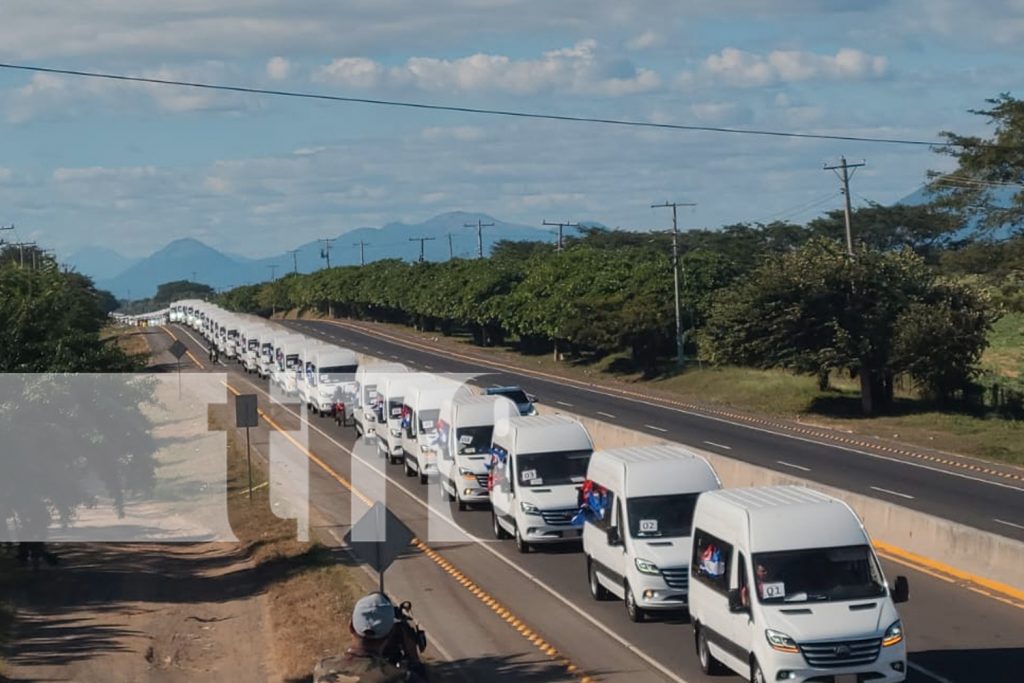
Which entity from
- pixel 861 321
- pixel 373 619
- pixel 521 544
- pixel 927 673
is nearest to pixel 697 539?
pixel 927 673

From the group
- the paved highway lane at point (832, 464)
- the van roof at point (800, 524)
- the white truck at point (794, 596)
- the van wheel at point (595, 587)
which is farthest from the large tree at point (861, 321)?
the van roof at point (800, 524)

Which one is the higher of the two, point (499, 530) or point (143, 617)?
point (499, 530)

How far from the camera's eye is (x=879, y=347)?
5472 cm

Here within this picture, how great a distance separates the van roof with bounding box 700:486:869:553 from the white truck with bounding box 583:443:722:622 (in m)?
3.19

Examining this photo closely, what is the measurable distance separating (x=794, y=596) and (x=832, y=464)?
2488cm

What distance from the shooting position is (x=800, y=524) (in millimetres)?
14992

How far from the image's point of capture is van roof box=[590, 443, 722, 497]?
19.5 m

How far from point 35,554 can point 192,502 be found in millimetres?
10194

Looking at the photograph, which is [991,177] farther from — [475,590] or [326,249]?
[326,249]

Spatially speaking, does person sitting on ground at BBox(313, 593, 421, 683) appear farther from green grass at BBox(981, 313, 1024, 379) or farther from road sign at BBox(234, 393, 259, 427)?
green grass at BBox(981, 313, 1024, 379)

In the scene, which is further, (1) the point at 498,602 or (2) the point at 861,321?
(2) the point at 861,321

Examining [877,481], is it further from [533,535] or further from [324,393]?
[324,393]

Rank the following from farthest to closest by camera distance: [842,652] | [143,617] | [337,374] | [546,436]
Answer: [337,374] < [546,436] < [143,617] < [842,652]

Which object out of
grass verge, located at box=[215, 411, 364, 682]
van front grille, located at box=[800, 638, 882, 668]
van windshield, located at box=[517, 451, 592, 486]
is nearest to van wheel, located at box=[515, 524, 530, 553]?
van windshield, located at box=[517, 451, 592, 486]
